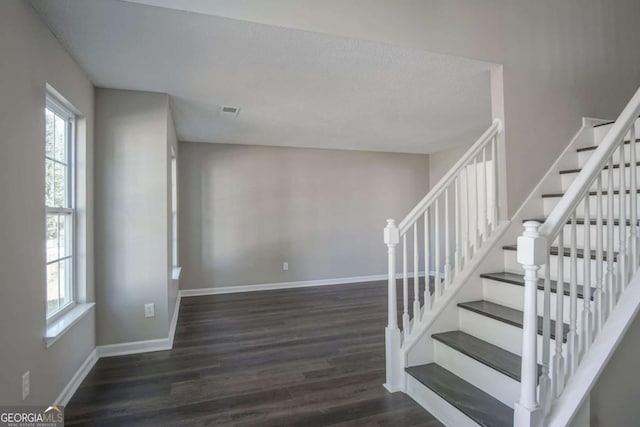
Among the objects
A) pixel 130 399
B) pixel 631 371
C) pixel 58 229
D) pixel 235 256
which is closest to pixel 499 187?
pixel 631 371

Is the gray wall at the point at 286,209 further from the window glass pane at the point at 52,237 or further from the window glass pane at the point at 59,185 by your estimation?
the window glass pane at the point at 52,237

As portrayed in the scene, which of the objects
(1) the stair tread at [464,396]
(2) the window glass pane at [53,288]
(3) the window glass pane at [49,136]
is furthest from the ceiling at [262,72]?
(1) the stair tread at [464,396]

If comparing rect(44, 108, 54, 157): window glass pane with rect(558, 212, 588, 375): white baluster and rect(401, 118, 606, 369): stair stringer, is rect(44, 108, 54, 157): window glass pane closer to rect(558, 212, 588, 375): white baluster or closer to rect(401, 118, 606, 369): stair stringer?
rect(401, 118, 606, 369): stair stringer

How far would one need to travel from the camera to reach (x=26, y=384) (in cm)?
171

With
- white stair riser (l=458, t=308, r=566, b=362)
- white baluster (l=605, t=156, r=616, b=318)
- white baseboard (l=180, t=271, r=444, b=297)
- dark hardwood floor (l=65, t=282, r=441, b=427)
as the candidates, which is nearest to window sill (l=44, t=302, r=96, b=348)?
dark hardwood floor (l=65, t=282, r=441, b=427)

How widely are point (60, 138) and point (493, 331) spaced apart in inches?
130

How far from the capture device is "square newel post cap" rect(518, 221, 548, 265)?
4.24ft

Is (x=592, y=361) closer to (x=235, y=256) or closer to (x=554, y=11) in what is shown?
(x=554, y=11)

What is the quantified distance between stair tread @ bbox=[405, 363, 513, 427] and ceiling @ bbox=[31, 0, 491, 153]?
7.21 ft

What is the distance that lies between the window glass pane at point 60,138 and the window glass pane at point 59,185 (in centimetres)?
8

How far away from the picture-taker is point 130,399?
7.27 feet

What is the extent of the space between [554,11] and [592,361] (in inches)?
111

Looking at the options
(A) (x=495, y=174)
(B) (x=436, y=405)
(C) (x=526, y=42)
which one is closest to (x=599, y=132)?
(C) (x=526, y=42)

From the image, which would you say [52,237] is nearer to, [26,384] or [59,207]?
[59,207]
